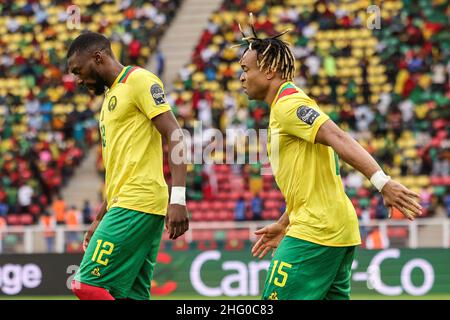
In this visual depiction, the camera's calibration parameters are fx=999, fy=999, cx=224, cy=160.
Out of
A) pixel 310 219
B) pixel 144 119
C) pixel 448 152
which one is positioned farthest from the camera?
pixel 448 152

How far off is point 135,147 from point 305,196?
130 centimetres

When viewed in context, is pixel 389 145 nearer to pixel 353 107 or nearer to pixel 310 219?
pixel 353 107

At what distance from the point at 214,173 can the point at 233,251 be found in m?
5.95

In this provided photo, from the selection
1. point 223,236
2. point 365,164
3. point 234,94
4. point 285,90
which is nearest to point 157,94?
point 285,90

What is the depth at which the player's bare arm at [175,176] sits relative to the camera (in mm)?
6285

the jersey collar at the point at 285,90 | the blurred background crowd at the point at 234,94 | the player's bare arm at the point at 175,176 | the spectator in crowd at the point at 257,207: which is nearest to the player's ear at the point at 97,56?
the player's bare arm at the point at 175,176

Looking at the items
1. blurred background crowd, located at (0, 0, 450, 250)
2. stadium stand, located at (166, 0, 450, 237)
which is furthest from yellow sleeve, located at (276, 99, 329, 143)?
blurred background crowd, located at (0, 0, 450, 250)

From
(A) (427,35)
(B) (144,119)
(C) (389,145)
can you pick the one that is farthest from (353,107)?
(B) (144,119)

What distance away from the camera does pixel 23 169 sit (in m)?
24.0

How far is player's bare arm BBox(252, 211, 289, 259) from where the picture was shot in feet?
22.2

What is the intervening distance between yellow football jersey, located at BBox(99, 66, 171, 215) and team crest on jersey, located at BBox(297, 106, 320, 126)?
3.65 ft

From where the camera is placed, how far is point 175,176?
6473 mm

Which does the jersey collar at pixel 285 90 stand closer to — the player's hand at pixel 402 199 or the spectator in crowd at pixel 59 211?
the player's hand at pixel 402 199

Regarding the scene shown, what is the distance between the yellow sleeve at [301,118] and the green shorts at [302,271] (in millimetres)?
661
